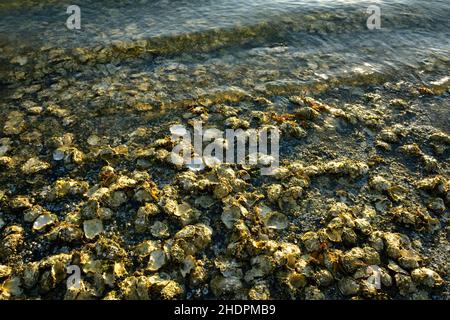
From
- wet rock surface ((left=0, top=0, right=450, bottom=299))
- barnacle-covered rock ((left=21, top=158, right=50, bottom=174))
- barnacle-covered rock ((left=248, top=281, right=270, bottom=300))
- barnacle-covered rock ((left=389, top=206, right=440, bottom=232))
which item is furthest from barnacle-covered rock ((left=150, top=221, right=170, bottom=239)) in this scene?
barnacle-covered rock ((left=389, top=206, right=440, bottom=232))

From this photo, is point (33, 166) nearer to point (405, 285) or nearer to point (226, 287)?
point (226, 287)

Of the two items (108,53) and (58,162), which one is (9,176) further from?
(108,53)

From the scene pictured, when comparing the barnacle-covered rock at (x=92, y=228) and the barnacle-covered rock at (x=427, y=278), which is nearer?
the barnacle-covered rock at (x=427, y=278)

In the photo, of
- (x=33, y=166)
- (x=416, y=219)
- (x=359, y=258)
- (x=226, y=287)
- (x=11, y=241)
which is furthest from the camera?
(x=33, y=166)

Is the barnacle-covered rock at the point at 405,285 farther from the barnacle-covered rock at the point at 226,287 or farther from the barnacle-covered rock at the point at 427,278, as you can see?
the barnacle-covered rock at the point at 226,287

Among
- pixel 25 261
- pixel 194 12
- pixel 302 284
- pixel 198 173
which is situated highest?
pixel 194 12

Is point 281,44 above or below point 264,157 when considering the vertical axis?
above

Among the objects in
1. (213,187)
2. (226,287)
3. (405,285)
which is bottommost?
(405,285)

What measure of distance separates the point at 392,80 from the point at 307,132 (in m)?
3.85

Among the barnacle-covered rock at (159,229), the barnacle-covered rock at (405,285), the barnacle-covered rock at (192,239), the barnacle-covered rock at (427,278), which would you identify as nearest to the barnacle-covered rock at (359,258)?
the barnacle-covered rock at (405,285)

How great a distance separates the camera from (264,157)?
6680 mm

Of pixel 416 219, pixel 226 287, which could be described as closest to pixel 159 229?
pixel 226 287

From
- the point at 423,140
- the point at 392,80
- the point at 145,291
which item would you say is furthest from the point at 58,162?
the point at 392,80

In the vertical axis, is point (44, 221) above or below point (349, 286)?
above
